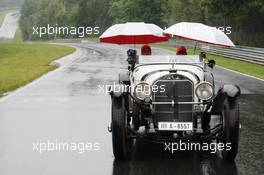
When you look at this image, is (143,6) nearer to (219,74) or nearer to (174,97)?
(219,74)

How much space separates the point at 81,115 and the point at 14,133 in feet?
7.04

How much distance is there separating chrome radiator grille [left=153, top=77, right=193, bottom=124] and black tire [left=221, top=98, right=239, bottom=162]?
0.55 metres

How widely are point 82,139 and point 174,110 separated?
2.01 m

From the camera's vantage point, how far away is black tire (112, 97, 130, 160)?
6602mm

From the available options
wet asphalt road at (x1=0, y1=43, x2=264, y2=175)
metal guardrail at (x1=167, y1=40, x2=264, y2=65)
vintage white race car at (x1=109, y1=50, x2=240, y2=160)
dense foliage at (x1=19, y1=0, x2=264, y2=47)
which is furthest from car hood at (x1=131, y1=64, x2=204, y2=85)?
dense foliage at (x1=19, y1=0, x2=264, y2=47)

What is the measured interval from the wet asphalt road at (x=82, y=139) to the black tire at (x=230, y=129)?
0.52ft

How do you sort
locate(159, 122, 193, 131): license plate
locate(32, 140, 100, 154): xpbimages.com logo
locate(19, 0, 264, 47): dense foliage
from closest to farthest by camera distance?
1. locate(159, 122, 193, 131): license plate
2. locate(32, 140, 100, 154): xpbimages.com logo
3. locate(19, 0, 264, 47): dense foliage

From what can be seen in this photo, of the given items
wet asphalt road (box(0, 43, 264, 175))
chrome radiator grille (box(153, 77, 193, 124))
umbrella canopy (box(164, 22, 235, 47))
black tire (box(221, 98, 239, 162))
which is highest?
umbrella canopy (box(164, 22, 235, 47))

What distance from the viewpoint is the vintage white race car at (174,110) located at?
664 centimetres

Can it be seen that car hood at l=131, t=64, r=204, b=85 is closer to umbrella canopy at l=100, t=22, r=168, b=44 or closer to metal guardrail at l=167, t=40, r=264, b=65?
umbrella canopy at l=100, t=22, r=168, b=44

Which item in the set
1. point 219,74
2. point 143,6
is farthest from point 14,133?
point 143,6

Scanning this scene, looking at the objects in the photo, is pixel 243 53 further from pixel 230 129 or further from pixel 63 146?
pixel 230 129

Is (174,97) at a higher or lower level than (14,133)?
higher

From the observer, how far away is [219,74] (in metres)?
20.3
